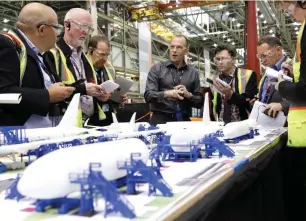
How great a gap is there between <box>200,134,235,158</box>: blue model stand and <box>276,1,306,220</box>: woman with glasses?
0.99 m

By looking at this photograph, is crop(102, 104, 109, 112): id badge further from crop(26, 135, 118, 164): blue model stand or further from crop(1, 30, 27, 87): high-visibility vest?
crop(26, 135, 118, 164): blue model stand

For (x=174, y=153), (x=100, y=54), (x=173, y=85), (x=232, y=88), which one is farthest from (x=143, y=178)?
(x=232, y=88)

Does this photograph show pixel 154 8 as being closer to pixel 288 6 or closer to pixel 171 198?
pixel 288 6

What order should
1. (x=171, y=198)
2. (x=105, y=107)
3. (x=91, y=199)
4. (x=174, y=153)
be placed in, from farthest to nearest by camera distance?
1. (x=105, y=107)
2. (x=174, y=153)
3. (x=171, y=198)
4. (x=91, y=199)

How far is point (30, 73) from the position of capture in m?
3.06

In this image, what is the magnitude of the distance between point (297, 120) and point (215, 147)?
3.66ft

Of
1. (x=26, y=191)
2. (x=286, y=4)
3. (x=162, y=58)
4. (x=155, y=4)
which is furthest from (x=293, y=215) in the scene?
(x=162, y=58)

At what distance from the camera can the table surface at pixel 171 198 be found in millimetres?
1164

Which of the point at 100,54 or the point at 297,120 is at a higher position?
the point at 100,54

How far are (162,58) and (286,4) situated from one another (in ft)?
66.8

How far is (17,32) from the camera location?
3172 millimetres

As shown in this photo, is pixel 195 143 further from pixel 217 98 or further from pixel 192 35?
pixel 192 35

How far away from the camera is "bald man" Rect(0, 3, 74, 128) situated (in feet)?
9.34

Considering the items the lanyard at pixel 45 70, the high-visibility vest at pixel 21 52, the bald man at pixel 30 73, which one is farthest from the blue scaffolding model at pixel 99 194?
the lanyard at pixel 45 70
